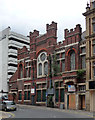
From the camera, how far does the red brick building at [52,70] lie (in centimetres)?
3659

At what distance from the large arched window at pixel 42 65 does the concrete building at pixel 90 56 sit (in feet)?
38.3

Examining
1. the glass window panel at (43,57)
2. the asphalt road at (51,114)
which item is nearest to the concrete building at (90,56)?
the asphalt road at (51,114)

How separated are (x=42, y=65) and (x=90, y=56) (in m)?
13.4

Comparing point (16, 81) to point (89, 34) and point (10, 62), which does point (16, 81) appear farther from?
point (10, 62)

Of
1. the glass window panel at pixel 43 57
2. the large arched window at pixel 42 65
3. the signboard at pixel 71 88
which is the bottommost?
the signboard at pixel 71 88

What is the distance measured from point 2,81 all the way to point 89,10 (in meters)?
66.5

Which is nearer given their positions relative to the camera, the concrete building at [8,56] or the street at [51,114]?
the street at [51,114]

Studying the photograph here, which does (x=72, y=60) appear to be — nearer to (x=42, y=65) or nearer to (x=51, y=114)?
(x=42, y=65)

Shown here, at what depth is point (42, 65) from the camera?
44844 millimetres

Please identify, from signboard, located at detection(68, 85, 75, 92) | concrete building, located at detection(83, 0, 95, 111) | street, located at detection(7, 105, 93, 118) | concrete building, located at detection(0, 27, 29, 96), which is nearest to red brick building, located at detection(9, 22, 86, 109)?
signboard, located at detection(68, 85, 75, 92)

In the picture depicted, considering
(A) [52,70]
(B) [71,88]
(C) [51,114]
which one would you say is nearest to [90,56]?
(B) [71,88]

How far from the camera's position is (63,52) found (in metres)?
40.3

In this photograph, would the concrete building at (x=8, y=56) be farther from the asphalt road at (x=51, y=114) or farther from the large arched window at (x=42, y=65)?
the asphalt road at (x=51, y=114)

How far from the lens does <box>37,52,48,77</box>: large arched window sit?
44144 millimetres
